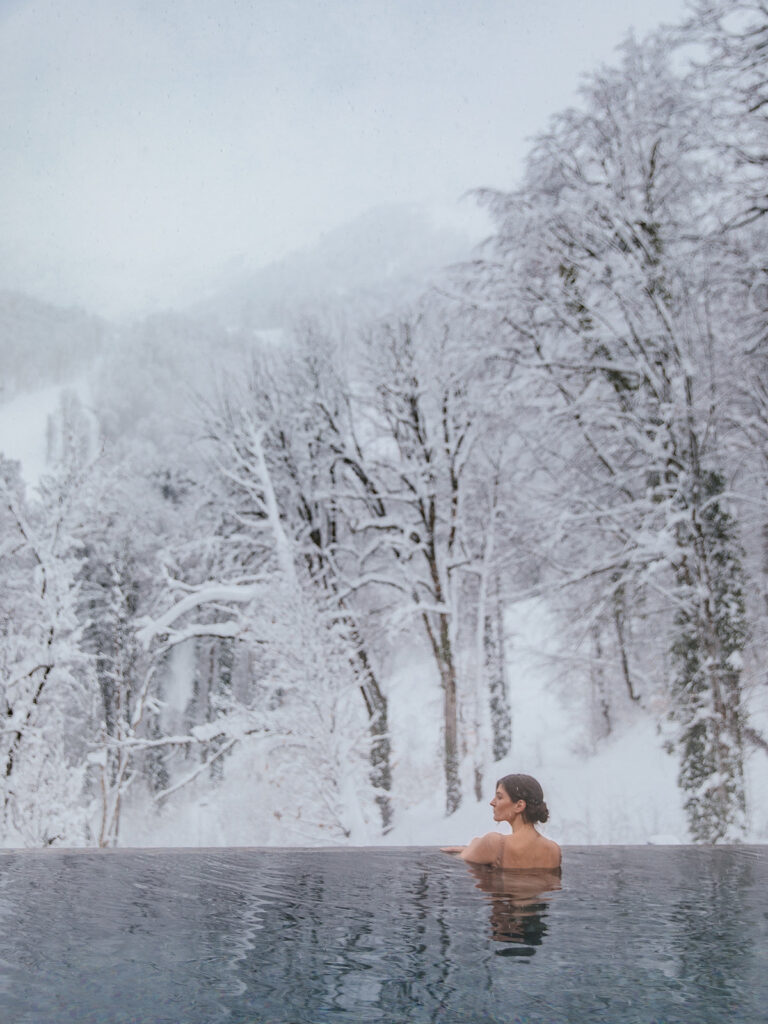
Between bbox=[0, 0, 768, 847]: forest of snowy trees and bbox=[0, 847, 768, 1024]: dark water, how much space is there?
7045 millimetres

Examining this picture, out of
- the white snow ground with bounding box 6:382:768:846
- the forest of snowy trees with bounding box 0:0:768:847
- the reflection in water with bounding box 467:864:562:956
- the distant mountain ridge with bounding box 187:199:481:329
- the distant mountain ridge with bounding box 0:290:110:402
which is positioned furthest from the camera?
the distant mountain ridge with bounding box 0:290:110:402

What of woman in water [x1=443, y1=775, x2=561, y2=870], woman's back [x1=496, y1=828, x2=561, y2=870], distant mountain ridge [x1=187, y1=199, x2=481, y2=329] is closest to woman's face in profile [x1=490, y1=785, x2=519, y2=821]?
woman in water [x1=443, y1=775, x2=561, y2=870]

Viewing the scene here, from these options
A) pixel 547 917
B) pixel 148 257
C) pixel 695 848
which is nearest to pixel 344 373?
pixel 695 848

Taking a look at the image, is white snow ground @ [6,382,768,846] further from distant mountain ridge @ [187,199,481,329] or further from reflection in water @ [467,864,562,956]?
distant mountain ridge @ [187,199,481,329]

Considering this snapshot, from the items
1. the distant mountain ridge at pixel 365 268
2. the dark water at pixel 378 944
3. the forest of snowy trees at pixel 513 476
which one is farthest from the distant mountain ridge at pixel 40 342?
the dark water at pixel 378 944

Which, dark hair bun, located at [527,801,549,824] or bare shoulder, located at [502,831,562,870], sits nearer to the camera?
bare shoulder, located at [502,831,562,870]

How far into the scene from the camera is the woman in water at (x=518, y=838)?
9.95 feet

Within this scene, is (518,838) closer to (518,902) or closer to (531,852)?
(531,852)

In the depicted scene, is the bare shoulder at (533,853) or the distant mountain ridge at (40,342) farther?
the distant mountain ridge at (40,342)

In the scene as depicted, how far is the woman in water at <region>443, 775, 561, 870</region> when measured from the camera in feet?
9.95

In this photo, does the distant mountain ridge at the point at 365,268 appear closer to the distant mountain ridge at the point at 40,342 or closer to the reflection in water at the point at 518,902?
the reflection in water at the point at 518,902

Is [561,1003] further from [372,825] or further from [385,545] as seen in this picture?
[385,545]

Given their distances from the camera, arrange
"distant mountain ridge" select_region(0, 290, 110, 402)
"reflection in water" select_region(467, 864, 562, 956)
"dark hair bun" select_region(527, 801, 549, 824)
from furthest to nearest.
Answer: "distant mountain ridge" select_region(0, 290, 110, 402)
"dark hair bun" select_region(527, 801, 549, 824)
"reflection in water" select_region(467, 864, 562, 956)

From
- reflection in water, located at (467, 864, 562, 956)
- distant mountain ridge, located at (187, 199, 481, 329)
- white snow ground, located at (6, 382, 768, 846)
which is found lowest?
white snow ground, located at (6, 382, 768, 846)
